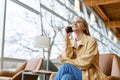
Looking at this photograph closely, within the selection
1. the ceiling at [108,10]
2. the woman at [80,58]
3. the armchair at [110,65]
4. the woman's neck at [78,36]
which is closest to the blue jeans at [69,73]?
the woman at [80,58]

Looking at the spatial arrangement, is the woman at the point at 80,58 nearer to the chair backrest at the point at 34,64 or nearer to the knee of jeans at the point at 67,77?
the knee of jeans at the point at 67,77

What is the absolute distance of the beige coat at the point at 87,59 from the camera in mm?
2588

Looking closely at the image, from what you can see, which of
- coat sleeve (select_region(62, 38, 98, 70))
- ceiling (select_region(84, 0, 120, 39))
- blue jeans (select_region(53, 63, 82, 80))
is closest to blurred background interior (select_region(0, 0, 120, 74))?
ceiling (select_region(84, 0, 120, 39))

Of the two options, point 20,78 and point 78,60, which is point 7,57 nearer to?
point 20,78

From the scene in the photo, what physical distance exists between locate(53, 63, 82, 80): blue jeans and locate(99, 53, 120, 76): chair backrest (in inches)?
44.9

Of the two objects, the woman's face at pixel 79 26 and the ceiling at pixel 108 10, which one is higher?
the ceiling at pixel 108 10

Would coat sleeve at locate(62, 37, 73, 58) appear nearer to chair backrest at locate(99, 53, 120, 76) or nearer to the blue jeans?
the blue jeans

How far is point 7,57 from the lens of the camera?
5.55 m

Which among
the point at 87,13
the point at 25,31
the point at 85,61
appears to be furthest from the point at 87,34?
the point at 87,13

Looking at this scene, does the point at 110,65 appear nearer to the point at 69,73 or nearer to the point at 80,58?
the point at 80,58

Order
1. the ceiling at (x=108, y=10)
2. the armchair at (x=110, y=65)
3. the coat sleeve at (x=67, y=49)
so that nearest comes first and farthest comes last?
the coat sleeve at (x=67, y=49), the armchair at (x=110, y=65), the ceiling at (x=108, y=10)

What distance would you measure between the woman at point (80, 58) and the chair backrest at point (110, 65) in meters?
0.90

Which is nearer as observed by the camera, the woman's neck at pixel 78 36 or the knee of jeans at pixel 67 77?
the knee of jeans at pixel 67 77

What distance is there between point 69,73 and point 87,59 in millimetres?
261
